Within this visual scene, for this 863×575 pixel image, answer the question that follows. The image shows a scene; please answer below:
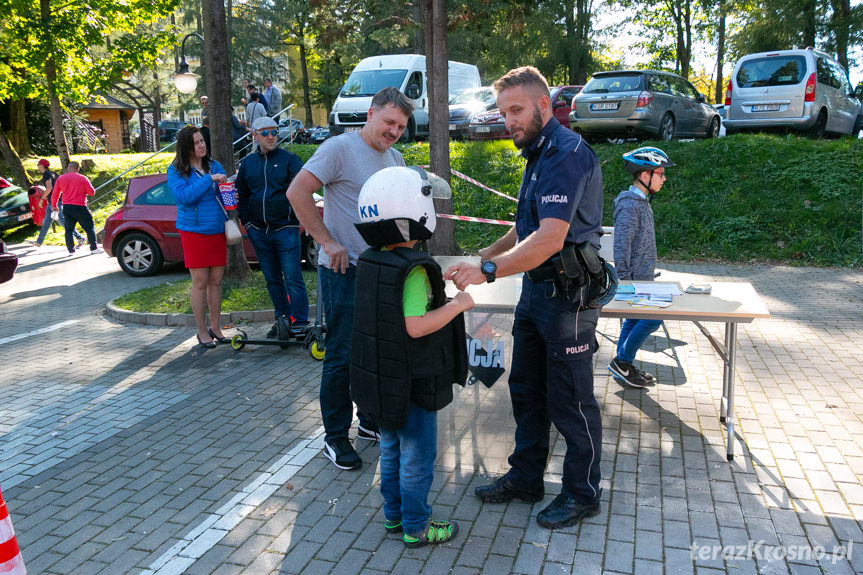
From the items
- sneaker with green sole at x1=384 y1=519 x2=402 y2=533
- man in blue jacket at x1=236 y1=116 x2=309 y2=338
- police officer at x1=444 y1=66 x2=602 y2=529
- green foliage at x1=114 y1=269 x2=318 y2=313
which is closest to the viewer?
police officer at x1=444 y1=66 x2=602 y2=529

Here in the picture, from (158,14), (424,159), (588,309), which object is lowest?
(588,309)

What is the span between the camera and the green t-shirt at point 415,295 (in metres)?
2.92

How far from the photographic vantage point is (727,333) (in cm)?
441

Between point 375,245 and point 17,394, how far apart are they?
436 centimetres

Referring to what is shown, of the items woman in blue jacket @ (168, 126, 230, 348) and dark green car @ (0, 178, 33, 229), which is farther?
dark green car @ (0, 178, 33, 229)

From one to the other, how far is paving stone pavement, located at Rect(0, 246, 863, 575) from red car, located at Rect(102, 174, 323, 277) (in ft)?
15.1

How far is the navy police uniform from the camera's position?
10.1 ft

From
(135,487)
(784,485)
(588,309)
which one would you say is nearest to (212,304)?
(135,487)

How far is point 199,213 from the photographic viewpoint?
6430 millimetres

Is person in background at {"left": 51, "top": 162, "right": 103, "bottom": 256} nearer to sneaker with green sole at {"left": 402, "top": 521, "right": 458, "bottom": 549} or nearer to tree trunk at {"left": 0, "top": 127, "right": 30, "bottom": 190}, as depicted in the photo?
tree trunk at {"left": 0, "top": 127, "right": 30, "bottom": 190}

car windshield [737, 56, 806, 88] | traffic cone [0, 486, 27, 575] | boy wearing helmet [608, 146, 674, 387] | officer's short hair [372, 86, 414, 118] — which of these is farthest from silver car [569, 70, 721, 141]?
traffic cone [0, 486, 27, 575]

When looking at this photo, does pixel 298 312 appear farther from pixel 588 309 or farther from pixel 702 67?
pixel 702 67

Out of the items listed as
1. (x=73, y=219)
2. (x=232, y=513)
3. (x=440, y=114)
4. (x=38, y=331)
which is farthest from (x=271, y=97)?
(x=232, y=513)

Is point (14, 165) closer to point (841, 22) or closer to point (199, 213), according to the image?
point (199, 213)
